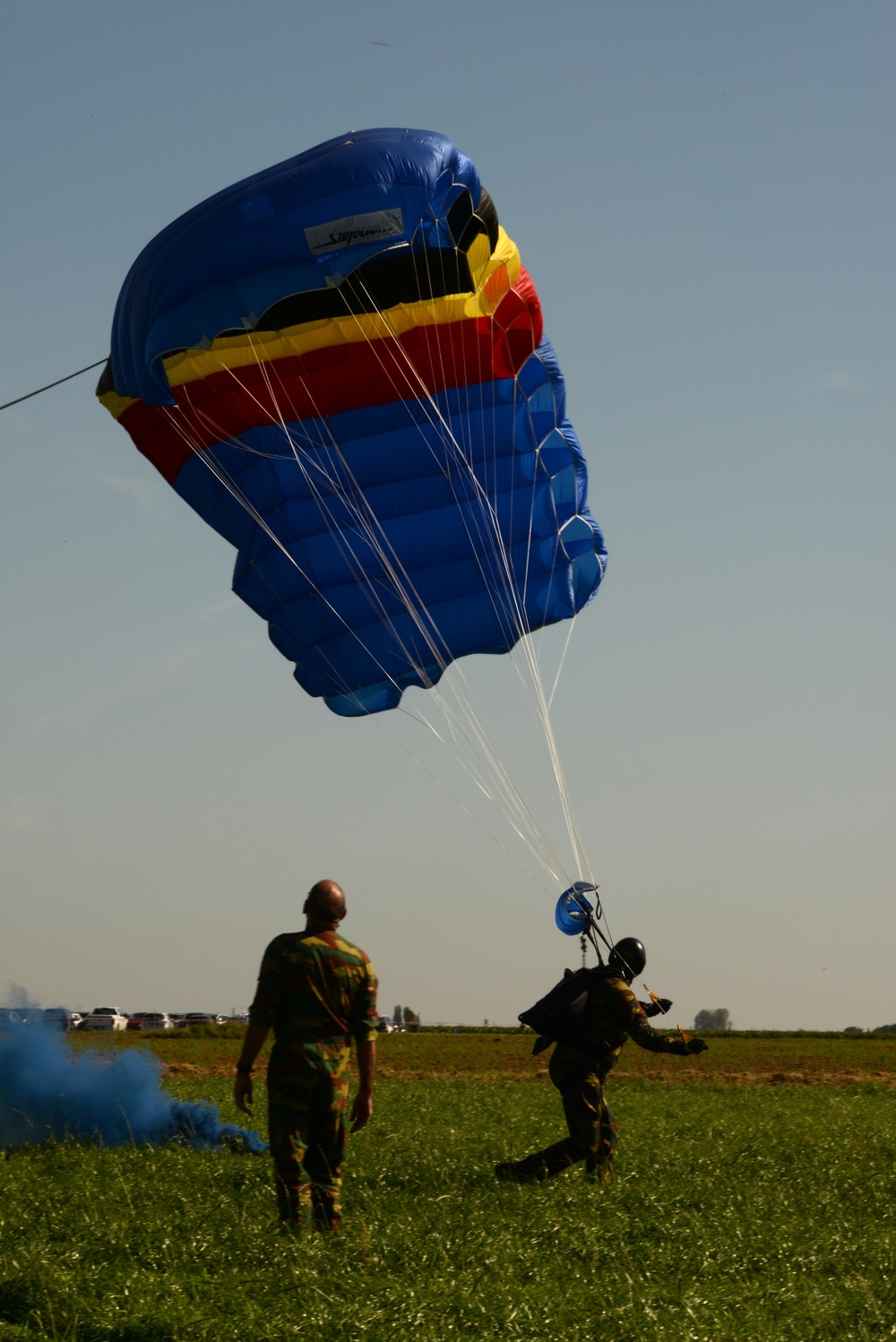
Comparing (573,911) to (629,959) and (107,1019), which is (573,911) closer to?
(629,959)

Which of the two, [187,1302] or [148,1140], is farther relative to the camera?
[148,1140]

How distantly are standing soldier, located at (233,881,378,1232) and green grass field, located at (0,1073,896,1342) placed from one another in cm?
24

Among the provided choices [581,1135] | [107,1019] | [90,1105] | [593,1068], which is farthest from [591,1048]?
[107,1019]

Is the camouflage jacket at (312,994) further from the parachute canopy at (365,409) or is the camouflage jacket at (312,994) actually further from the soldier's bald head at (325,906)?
the parachute canopy at (365,409)

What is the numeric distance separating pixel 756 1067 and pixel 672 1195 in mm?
22859

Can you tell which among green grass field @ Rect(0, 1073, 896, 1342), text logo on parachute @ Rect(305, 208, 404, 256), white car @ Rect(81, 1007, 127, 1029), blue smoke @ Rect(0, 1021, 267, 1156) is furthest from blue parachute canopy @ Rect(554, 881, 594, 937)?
white car @ Rect(81, 1007, 127, 1029)

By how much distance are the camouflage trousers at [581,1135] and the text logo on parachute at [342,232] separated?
19.8 feet

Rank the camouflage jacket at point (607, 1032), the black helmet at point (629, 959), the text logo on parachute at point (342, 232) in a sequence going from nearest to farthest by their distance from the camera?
the camouflage jacket at point (607, 1032) → the black helmet at point (629, 959) → the text logo on parachute at point (342, 232)

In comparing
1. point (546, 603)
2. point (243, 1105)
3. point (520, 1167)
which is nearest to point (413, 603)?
point (546, 603)

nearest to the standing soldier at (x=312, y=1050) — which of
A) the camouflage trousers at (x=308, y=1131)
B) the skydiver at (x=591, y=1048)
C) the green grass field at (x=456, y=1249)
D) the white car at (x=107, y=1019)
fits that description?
the camouflage trousers at (x=308, y=1131)

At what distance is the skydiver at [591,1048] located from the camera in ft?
25.6

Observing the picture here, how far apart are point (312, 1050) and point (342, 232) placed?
628cm

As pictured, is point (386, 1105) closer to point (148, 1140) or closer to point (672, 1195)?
point (148, 1140)

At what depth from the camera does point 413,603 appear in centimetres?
1192
